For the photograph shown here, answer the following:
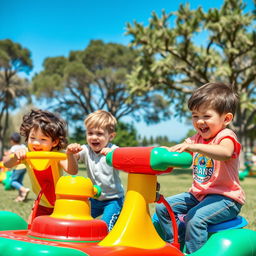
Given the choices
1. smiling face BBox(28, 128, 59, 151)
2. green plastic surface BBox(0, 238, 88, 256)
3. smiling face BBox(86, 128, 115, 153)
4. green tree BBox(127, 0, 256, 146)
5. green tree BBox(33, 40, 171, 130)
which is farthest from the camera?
green tree BBox(33, 40, 171, 130)

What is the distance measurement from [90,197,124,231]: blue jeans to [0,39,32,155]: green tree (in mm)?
28901

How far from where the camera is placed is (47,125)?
9.51 ft

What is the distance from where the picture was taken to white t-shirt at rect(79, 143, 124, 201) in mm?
3104

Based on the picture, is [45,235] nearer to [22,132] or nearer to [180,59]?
[22,132]

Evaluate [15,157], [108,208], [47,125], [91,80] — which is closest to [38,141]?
[47,125]

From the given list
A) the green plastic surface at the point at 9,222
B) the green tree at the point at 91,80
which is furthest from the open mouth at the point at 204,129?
the green tree at the point at 91,80

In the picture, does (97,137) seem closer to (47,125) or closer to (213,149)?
(47,125)

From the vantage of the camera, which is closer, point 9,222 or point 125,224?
point 125,224

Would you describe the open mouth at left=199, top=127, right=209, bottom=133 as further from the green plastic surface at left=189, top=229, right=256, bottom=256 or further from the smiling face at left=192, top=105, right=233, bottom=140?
the green plastic surface at left=189, top=229, right=256, bottom=256

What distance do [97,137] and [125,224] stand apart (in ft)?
4.12

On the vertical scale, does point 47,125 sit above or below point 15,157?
above

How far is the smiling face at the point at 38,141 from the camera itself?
9.35 feet

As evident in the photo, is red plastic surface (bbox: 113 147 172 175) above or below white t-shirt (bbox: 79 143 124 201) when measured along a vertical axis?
above

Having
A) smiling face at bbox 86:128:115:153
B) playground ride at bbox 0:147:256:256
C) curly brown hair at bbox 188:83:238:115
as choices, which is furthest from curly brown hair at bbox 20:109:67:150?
curly brown hair at bbox 188:83:238:115
